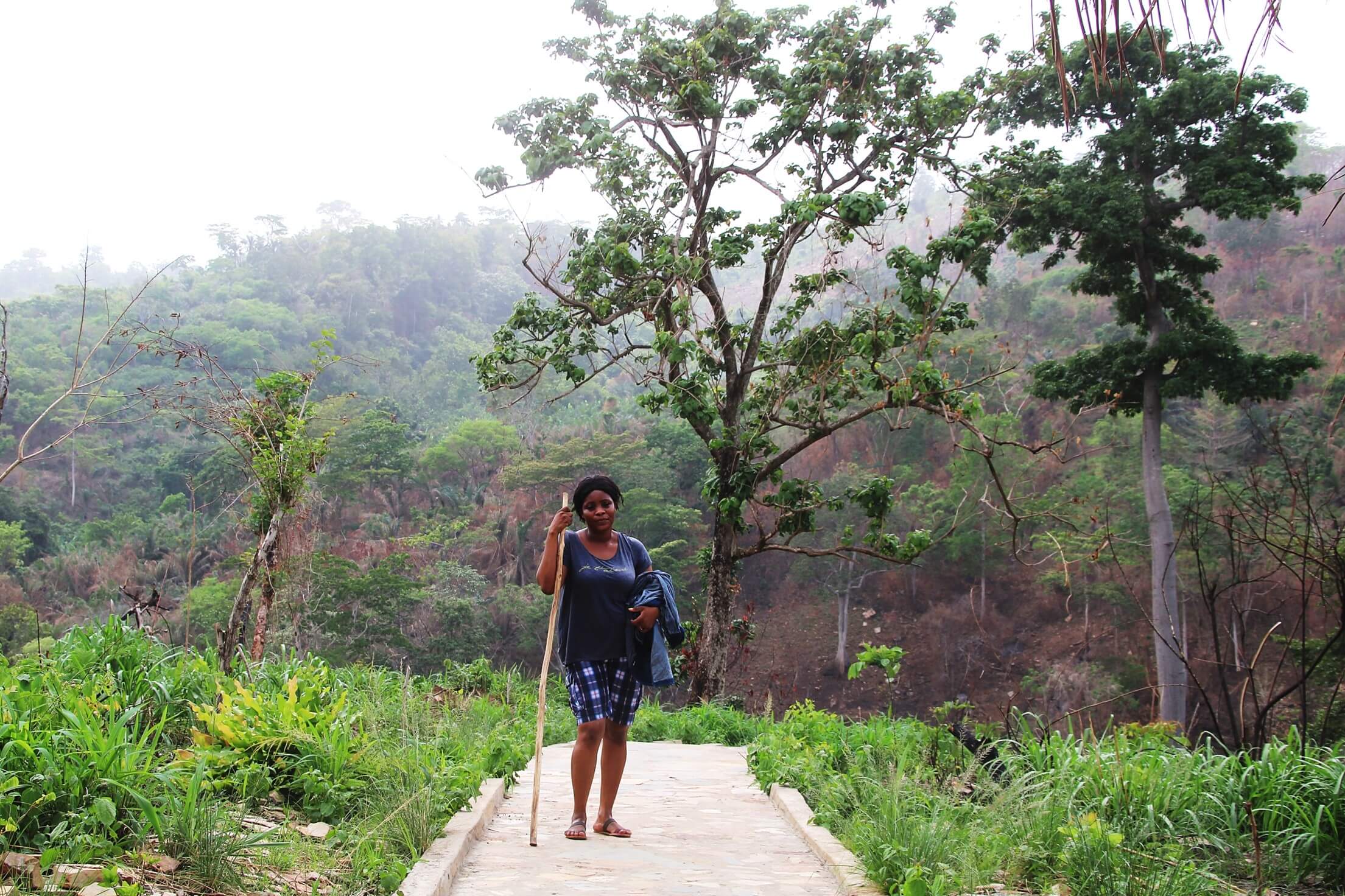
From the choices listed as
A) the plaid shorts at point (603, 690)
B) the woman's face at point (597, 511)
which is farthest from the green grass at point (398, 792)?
the woman's face at point (597, 511)

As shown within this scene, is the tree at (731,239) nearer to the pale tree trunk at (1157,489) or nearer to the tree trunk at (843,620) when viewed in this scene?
the pale tree trunk at (1157,489)

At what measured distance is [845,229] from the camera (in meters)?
11.3

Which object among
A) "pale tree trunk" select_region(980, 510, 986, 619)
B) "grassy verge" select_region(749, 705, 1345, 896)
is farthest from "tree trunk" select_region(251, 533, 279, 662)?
"pale tree trunk" select_region(980, 510, 986, 619)

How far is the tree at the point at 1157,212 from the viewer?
17.2 metres

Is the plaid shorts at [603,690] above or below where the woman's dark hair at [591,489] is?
below

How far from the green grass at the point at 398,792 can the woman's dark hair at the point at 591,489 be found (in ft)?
4.38

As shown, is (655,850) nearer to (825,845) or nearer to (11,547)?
(825,845)

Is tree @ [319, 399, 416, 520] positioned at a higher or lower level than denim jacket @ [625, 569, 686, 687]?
higher

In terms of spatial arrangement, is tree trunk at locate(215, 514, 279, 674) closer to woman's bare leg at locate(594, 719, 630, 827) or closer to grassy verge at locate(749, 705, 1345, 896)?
woman's bare leg at locate(594, 719, 630, 827)

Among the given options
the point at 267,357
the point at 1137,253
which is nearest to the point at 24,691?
the point at 1137,253

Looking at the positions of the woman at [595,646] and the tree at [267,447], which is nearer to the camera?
the woman at [595,646]

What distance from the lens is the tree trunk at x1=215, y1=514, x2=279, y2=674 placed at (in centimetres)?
682

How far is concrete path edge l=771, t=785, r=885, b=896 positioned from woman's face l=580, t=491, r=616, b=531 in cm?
168

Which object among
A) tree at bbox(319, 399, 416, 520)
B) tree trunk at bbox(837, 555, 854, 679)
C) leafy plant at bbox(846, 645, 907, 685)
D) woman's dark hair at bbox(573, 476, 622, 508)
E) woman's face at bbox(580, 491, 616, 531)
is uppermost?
tree at bbox(319, 399, 416, 520)
